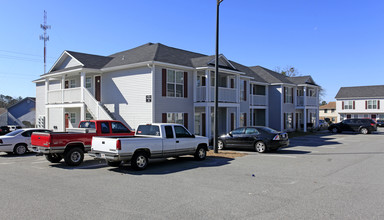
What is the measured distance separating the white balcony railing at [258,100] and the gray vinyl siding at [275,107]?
114cm

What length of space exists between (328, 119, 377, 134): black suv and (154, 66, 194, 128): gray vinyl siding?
20.2 meters

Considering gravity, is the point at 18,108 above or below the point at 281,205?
above

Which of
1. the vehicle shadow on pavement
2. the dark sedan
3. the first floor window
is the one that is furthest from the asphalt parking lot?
the first floor window

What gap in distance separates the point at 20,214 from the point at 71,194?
1572 millimetres

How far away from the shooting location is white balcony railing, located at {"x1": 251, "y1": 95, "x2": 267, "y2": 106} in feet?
98.6

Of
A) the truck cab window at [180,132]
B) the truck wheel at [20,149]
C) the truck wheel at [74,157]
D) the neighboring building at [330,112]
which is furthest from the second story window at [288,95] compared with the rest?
the neighboring building at [330,112]

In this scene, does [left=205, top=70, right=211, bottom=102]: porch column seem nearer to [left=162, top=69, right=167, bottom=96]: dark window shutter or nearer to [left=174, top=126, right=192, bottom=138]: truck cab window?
[left=162, top=69, right=167, bottom=96]: dark window shutter

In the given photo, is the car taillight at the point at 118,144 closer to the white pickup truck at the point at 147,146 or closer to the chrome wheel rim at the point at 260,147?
the white pickup truck at the point at 147,146

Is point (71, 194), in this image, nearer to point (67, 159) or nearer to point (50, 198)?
point (50, 198)

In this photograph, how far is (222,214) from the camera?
18.7 feet

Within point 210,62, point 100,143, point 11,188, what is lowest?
point 11,188

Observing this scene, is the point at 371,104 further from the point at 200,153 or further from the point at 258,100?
the point at 200,153

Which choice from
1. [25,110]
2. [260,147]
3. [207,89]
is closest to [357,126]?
[207,89]

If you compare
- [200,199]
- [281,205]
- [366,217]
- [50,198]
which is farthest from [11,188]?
[366,217]
